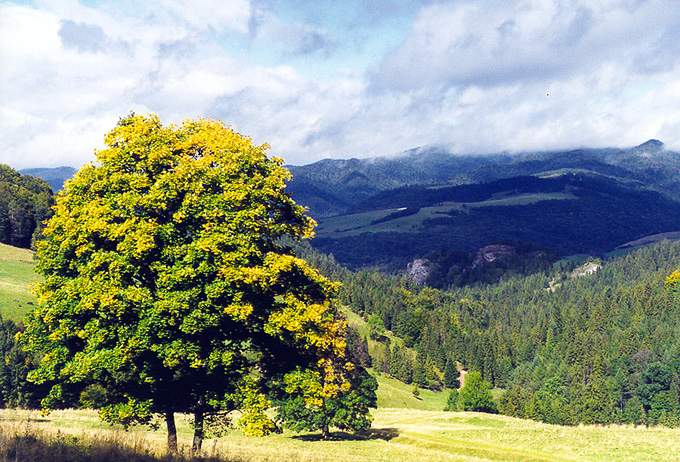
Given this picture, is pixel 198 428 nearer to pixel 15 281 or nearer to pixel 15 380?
pixel 15 380

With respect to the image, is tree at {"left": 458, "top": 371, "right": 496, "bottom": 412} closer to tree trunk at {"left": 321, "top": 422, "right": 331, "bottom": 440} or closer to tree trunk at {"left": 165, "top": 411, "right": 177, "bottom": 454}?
tree trunk at {"left": 321, "top": 422, "right": 331, "bottom": 440}

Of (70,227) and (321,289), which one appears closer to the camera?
(70,227)

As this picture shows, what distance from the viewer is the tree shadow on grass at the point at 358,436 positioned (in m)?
78.8

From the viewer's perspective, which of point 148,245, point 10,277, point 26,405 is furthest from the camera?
point 10,277

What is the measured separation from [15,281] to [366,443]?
4025 inches

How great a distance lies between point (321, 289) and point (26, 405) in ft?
320

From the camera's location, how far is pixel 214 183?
2792 cm

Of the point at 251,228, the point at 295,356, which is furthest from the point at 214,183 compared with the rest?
the point at 295,356

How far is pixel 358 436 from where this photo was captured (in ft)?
268

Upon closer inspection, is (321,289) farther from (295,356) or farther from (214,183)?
(214,183)

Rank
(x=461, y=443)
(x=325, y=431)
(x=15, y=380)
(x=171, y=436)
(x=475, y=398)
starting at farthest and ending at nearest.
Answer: (x=475, y=398), (x=15, y=380), (x=325, y=431), (x=461, y=443), (x=171, y=436)

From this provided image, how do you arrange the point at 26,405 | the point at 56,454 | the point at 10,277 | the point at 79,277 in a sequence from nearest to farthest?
1. the point at 56,454
2. the point at 79,277
3. the point at 26,405
4. the point at 10,277

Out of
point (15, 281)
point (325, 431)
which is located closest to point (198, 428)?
point (325, 431)

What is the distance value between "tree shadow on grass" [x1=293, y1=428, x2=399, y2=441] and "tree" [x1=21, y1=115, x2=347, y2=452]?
51984mm
